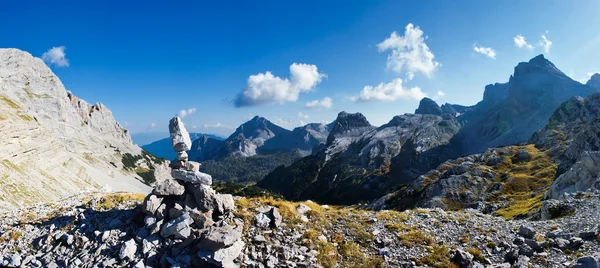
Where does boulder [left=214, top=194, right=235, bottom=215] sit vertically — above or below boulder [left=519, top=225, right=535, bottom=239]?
above

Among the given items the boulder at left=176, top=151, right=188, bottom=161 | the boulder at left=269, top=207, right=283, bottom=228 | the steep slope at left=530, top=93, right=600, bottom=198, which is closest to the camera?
the boulder at left=269, top=207, right=283, bottom=228

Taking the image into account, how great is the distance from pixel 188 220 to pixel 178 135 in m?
7.08

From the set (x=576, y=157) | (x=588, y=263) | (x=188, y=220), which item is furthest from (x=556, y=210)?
(x=576, y=157)

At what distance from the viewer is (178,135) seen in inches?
880

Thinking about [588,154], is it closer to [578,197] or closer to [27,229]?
[578,197]

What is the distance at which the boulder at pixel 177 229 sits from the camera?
58.7 feet

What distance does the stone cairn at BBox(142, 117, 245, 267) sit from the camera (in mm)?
16719

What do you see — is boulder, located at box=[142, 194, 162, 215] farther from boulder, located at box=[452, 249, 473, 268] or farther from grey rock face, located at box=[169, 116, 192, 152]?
boulder, located at box=[452, 249, 473, 268]

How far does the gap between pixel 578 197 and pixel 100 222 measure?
181ft

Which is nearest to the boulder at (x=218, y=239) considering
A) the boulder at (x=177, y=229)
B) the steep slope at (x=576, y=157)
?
the boulder at (x=177, y=229)

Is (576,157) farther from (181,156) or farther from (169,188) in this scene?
(169,188)

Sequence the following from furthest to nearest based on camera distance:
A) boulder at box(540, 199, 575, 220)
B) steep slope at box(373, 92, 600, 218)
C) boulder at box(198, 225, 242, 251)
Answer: steep slope at box(373, 92, 600, 218) → boulder at box(540, 199, 575, 220) → boulder at box(198, 225, 242, 251)

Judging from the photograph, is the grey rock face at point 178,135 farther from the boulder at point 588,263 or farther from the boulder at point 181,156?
the boulder at point 588,263

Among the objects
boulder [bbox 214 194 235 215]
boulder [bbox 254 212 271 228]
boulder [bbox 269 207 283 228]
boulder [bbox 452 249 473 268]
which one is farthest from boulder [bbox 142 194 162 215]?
boulder [bbox 452 249 473 268]
